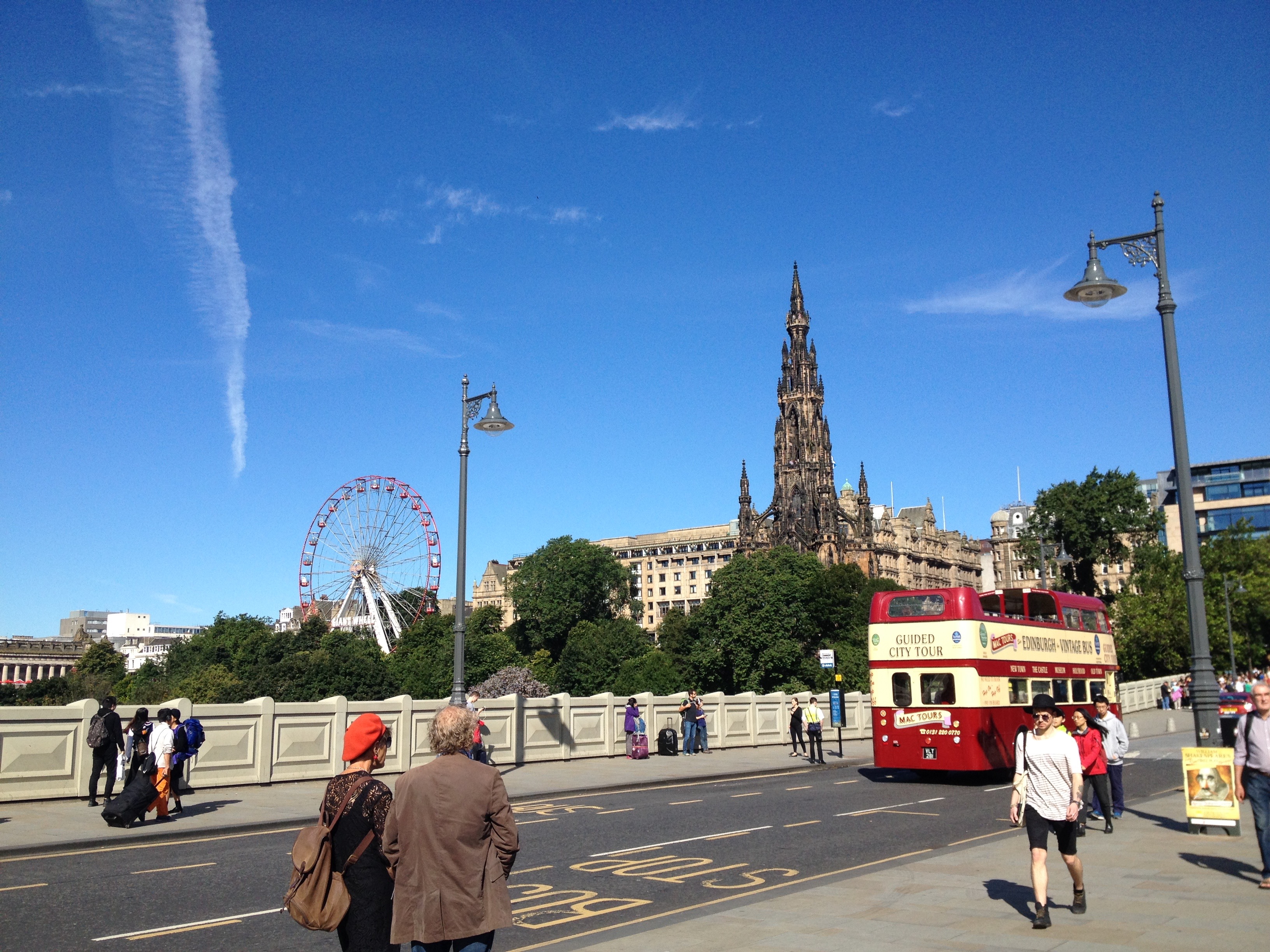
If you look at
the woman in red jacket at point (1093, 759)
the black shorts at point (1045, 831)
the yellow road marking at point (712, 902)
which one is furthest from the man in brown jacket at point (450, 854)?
the woman in red jacket at point (1093, 759)

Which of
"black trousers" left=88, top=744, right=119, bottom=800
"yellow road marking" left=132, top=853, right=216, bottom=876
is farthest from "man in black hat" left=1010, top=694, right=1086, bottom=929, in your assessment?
"black trousers" left=88, top=744, right=119, bottom=800

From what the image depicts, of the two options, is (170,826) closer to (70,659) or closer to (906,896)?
(906,896)

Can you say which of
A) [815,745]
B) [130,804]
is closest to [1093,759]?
[130,804]

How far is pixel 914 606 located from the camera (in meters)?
23.5

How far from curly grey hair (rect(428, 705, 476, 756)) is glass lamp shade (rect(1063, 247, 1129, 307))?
1549 cm

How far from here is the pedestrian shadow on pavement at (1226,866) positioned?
36.3 ft

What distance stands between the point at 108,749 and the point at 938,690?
16.4 m

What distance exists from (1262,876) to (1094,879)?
1.74 metres

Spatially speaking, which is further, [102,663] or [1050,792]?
[102,663]

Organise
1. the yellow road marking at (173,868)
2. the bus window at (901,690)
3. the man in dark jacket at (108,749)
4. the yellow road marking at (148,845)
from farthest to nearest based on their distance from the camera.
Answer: the bus window at (901,690) → the man in dark jacket at (108,749) → the yellow road marking at (148,845) → the yellow road marking at (173,868)

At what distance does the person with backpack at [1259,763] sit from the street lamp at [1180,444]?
3898mm

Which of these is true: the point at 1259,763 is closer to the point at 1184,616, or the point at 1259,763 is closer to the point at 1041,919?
the point at 1041,919

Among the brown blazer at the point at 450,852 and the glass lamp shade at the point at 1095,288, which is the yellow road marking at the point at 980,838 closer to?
the glass lamp shade at the point at 1095,288

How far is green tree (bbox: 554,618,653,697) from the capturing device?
91625 mm
